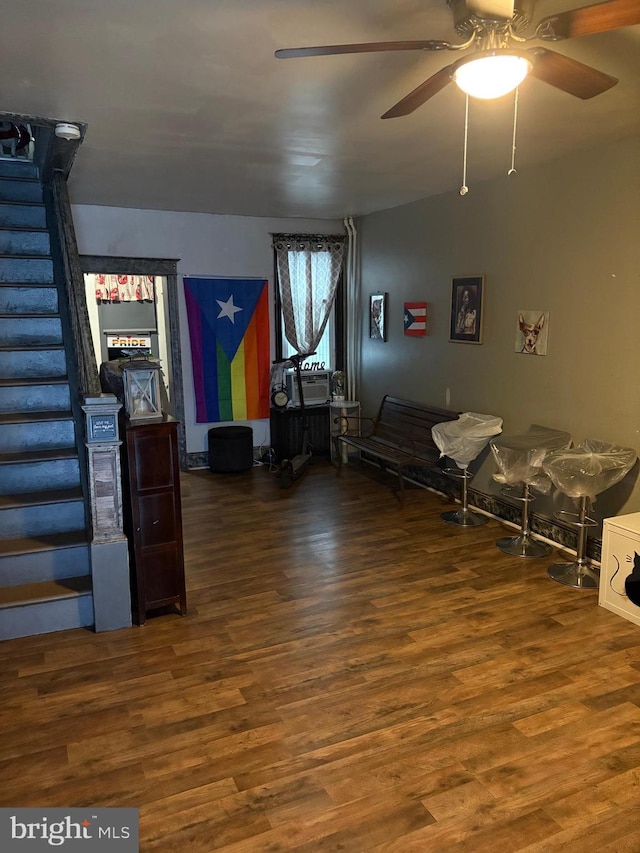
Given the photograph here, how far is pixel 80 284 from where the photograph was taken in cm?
368

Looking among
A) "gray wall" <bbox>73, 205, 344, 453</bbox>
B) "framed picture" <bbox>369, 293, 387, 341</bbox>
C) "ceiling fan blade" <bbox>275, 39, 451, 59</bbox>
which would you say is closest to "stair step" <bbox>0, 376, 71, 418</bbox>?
"gray wall" <bbox>73, 205, 344, 453</bbox>

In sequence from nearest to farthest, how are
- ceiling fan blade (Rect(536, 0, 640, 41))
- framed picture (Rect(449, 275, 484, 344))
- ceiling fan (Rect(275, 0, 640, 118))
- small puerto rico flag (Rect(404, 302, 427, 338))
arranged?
ceiling fan blade (Rect(536, 0, 640, 41))
ceiling fan (Rect(275, 0, 640, 118))
framed picture (Rect(449, 275, 484, 344))
small puerto rico flag (Rect(404, 302, 427, 338))

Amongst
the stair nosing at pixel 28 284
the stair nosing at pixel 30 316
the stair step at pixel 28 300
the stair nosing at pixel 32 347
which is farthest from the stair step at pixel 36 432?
the stair nosing at pixel 28 284

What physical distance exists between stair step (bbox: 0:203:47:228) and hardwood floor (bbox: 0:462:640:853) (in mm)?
2768

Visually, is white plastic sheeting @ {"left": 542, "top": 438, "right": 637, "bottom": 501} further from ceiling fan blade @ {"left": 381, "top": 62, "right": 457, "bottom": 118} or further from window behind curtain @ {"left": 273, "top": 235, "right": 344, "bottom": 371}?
window behind curtain @ {"left": 273, "top": 235, "right": 344, "bottom": 371}

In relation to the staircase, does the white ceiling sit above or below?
above

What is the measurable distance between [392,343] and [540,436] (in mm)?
2371

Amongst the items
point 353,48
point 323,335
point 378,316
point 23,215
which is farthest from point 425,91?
point 323,335

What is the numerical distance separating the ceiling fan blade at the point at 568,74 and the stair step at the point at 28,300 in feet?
11.4

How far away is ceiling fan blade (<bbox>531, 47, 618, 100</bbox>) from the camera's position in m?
2.06

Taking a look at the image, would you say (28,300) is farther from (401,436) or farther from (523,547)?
(523,547)

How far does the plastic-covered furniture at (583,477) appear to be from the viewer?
3.65 metres

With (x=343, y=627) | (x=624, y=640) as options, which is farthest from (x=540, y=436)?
(x=343, y=627)

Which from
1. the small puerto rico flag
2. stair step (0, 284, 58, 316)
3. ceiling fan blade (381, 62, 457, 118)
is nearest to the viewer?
ceiling fan blade (381, 62, 457, 118)
